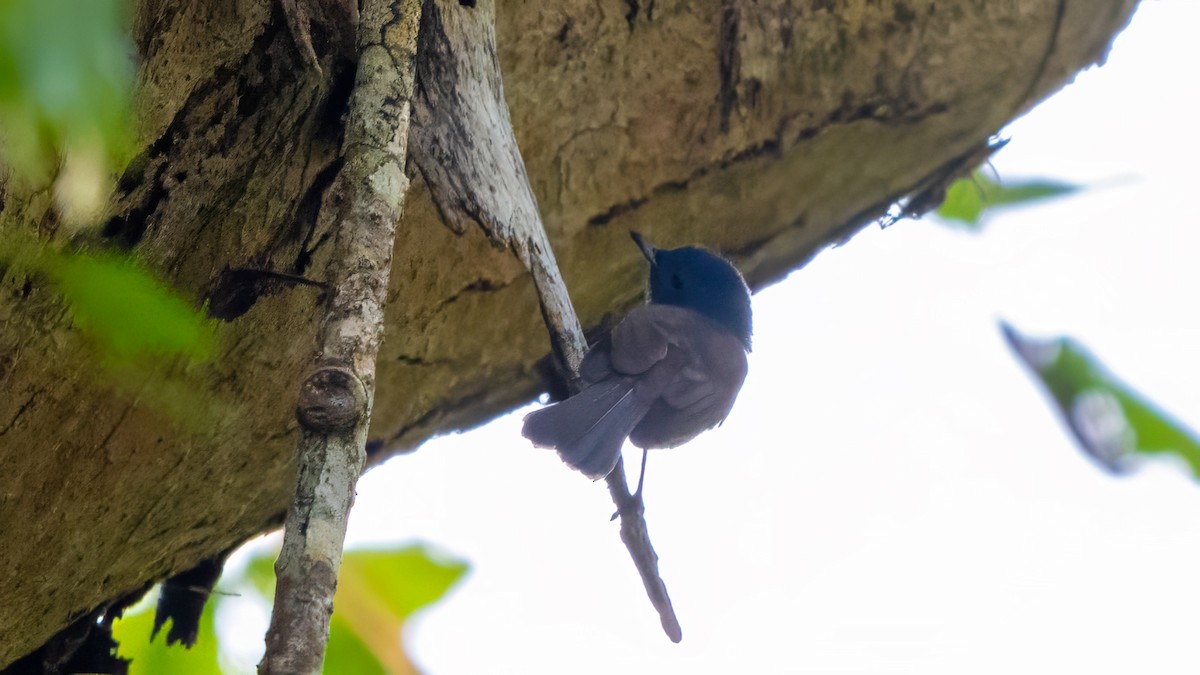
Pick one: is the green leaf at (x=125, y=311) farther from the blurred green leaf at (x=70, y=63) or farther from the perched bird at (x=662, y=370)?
the perched bird at (x=662, y=370)

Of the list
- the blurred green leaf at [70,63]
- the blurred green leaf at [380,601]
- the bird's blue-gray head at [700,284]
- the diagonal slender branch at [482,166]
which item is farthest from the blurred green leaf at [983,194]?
the blurred green leaf at [70,63]

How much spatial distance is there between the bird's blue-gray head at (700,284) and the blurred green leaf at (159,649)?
158 cm

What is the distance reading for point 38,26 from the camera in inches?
22.7

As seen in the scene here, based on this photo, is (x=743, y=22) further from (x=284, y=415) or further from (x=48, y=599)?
(x=48, y=599)

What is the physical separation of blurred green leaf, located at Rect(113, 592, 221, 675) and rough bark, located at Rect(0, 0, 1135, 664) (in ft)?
0.47

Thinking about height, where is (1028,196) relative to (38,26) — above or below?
above

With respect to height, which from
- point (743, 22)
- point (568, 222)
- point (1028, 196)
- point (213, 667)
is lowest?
point (213, 667)

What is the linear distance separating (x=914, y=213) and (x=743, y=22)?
945 mm

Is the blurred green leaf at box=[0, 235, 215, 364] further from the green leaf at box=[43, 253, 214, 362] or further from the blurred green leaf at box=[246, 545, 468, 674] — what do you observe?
the blurred green leaf at box=[246, 545, 468, 674]

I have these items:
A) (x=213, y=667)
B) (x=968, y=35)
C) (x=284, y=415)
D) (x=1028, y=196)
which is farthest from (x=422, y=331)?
(x=968, y=35)

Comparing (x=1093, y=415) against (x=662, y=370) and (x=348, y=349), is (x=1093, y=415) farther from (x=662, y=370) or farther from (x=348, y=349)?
(x=662, y=370)

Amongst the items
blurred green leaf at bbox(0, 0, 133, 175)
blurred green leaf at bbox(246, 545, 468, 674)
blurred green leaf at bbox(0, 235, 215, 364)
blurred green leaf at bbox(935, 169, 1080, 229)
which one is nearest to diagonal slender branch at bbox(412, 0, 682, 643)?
blurred green leaf at bbox(246, 545, 468, 674)

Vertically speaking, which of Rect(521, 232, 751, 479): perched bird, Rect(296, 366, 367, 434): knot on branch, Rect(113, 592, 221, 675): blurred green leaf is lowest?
Rect(296, 366, 367, 434): knot on branch

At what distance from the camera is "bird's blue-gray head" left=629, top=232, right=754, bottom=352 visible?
349cm
